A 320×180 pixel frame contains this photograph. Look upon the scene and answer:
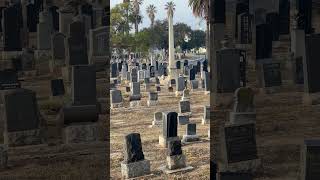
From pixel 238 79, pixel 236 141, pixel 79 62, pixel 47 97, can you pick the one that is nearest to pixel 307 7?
pixel 238 79

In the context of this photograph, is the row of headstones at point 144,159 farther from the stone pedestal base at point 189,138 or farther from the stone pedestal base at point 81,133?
the stone pedestal base at point 81,133

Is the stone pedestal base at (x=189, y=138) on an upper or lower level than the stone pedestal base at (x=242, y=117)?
lower

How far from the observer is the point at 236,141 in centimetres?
557

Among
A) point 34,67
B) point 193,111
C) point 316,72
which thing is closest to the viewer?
point 34,67

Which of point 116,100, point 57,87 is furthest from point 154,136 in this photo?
point 57,87

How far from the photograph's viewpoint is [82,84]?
4.93 meters

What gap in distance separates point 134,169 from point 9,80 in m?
4.03

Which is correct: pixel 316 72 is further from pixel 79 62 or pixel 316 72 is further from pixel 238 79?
pixel 79 62

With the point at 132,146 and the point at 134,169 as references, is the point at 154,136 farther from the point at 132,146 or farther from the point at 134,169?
the point at 132,146

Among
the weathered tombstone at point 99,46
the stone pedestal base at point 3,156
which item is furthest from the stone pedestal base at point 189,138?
the stone pedestal base at point 3,156

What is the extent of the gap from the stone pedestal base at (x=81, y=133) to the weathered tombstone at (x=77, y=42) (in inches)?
28.6

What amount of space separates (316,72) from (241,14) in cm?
118

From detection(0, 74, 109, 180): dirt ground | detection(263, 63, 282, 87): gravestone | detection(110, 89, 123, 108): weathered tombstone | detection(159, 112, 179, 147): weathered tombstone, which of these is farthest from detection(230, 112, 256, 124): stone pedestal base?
detection(110, 89, 123, 108): weathered tombstone

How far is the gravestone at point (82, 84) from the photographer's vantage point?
4895 mm
